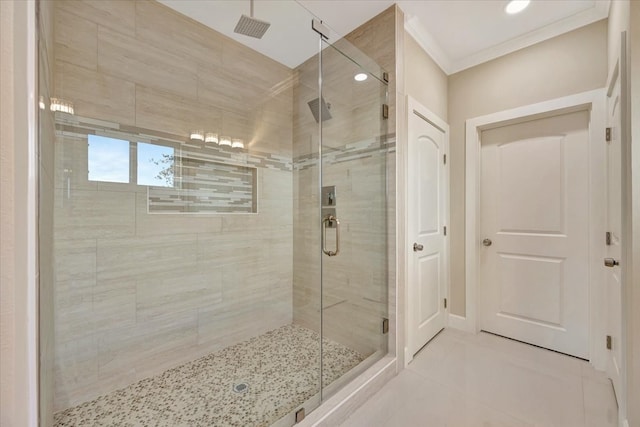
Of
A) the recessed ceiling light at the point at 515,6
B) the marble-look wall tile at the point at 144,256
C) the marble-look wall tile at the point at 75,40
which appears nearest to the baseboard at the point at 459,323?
the marble-look wall tile at the point at 144,256

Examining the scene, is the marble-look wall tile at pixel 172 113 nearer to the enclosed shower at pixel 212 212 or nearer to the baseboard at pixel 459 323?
the enclosed shower at pixel 212 212

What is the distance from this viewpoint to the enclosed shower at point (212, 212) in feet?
4.92

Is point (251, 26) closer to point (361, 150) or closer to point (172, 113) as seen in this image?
point (172, 113)

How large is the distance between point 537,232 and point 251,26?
2.83m

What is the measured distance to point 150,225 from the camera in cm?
180

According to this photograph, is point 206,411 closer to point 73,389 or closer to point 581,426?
point 73,389

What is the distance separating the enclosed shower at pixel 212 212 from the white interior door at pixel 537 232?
1224 mm

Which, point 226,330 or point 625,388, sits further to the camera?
point 226,330

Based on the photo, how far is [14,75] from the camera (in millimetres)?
583

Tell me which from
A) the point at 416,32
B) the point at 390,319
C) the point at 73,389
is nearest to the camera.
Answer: the point at 73,389

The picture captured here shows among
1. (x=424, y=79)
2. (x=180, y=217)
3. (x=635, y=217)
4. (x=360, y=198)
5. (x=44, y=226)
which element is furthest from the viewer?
(x=424, y=79)

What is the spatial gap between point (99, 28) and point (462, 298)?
11.4 ft

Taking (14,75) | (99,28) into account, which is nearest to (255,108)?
(99,28)

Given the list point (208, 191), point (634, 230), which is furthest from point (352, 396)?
point (208, 191)
